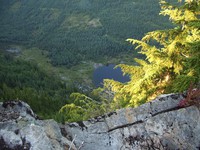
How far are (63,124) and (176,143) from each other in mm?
5255

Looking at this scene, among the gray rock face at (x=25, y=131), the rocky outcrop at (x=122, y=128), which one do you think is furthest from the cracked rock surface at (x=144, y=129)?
the gray rock face at (x=25, y=131)

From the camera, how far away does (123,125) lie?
1398 centimetres

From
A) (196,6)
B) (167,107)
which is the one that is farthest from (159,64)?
(167,107)

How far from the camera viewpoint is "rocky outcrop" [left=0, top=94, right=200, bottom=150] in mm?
12562

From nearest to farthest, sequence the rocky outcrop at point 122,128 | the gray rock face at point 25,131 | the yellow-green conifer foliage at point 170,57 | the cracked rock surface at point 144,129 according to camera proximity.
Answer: the gray rock face at point 25,131 → the rocky outcrop at point 122,128 → the cracked rock surface at point 144,129 → the yellow-green conifer foliage at point 170,57

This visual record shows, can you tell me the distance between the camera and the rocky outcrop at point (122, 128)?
12562mm

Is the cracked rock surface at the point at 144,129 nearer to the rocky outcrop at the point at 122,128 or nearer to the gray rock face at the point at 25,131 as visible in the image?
the rocky outcrop at the point at 122,128

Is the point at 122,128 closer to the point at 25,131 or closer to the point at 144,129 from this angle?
the point at 144,129

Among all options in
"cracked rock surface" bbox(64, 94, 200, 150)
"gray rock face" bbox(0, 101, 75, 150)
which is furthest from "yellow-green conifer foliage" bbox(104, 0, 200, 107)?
"gray rock face" bbox(0, 101, 75, 150)

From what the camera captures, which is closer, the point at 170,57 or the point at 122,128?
the point at 122,128

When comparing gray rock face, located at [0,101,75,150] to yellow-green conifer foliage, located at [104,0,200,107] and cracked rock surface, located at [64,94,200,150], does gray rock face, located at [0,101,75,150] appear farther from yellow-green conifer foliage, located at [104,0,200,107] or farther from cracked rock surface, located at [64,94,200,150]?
yellow-green conifer foliage, located at [104,0,200,107]

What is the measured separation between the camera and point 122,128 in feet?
45.5

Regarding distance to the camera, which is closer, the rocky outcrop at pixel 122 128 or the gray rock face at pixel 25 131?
the gray rock face at pixel 25 131

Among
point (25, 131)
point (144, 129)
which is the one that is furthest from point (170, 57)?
point (25, 131)
